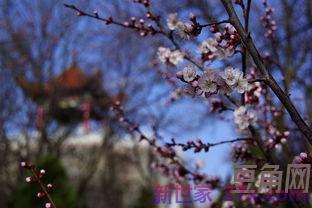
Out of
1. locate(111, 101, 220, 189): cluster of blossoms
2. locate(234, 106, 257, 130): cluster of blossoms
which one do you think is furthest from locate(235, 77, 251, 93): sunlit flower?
locate(111, 101, 220, 189): cluster of blossoms

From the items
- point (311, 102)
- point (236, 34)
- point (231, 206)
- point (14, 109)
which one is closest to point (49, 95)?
point (14, 109)

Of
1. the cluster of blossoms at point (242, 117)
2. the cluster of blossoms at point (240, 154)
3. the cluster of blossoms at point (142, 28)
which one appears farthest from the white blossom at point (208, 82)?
the cluster of blossoms at point (240, 154)

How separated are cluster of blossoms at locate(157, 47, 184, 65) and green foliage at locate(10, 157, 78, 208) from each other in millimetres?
5321

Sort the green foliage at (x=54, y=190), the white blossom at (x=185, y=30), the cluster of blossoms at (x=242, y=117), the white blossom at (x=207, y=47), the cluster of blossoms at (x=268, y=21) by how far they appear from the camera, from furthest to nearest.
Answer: the green foliage at (x=54, y=190), the cluster of blossoms at (x=268, y=21), the white blossom at (x=207, y=47), the cluster of blossoms at (x=242, y=117), the white blossom at (x=185, y=30)

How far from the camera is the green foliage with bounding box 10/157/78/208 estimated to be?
848 cm

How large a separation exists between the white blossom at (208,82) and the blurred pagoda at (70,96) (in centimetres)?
944

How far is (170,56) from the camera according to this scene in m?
3.75

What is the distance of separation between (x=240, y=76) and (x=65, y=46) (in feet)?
31.2

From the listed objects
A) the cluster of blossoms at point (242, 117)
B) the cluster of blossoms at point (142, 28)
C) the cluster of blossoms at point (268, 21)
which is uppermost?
the cluster of blossoms at point (268, 21)

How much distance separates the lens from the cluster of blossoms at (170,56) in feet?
12.2

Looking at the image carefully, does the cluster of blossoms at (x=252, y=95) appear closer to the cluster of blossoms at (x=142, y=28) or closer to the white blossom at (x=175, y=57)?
the white blossom at (x=175, y=57)

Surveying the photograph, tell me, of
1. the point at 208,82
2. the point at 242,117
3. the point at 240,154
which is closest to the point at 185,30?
the point at 208,82

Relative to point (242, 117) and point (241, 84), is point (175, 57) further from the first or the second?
point (241, 84)

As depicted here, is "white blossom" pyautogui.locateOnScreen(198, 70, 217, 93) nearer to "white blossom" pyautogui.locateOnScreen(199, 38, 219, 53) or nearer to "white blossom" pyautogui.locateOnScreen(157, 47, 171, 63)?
"white blossom" pyautogui.locateOnScreen(199, 38, 219, 53)
